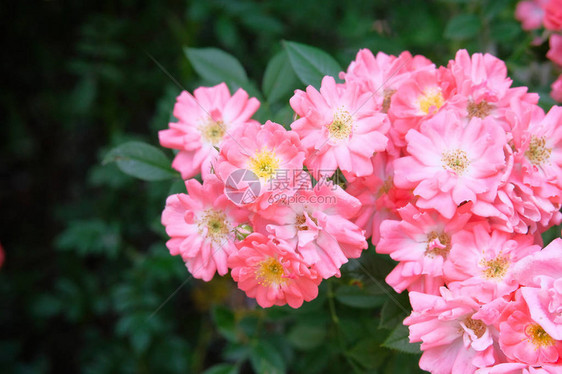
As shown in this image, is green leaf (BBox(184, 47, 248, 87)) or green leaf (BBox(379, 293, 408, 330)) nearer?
green leaf (BBox(379, 293, 408, 330))

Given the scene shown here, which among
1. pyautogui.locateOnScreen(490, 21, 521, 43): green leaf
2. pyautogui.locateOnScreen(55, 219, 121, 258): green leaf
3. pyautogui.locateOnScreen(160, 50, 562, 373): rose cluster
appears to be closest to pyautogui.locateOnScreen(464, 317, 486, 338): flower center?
pyautogui.locateOnScreen(160, 50, 562, 373): rose cluster

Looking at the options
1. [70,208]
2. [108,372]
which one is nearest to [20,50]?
[70,208]

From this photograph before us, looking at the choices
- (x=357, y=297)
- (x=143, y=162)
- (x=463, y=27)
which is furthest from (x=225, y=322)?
(x=463, y=27)

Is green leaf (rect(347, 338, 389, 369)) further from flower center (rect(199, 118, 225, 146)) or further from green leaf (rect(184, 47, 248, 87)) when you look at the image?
green leaf (rect(184, 47, 248, 87))

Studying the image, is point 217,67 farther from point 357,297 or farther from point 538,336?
point 538,336

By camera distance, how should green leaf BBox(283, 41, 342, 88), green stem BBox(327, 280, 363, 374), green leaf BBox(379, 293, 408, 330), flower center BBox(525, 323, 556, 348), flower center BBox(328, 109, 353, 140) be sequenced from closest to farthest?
flower center BBox(525, 323, 556, 348), flower center BBox(328, 109, 353, 140), green leaf BBox(379, 293, 408, 330), green leaf BBox(283, 41, 342, 88), green stem BBox(327, 280, 363, 374)

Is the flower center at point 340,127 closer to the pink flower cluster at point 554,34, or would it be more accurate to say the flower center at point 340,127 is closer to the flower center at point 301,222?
the flower center at point 301,222

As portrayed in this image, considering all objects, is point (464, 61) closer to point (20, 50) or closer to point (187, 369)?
point (187, 369)
